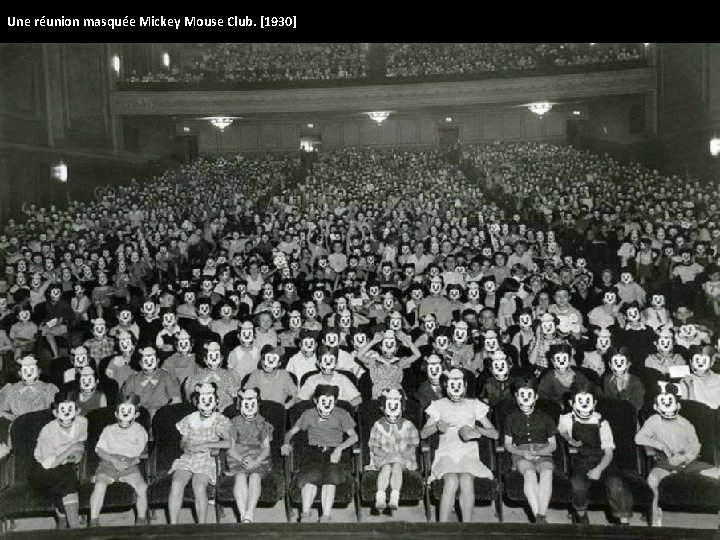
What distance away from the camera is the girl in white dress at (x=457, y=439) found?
526 centimetres

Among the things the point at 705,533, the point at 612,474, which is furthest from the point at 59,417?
the point at 705,533

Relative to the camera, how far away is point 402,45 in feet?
89.5

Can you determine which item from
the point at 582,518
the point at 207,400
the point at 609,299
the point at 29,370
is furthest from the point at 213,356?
the point at 609,299

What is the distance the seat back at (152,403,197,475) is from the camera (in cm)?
573

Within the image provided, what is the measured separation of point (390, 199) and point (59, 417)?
38.3 feet

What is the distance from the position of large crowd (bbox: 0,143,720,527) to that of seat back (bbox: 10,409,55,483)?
0.08 meters

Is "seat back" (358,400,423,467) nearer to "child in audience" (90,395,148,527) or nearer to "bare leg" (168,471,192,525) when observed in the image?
"bare leg" (168,471,192,525)

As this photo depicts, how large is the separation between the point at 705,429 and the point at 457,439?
2.02 meters

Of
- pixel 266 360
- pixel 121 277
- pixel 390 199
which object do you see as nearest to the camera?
pixel 266 360

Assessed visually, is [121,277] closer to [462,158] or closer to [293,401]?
[293,401]

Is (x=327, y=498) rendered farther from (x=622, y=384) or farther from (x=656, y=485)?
(x=622, y=384)

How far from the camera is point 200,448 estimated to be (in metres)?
5.46

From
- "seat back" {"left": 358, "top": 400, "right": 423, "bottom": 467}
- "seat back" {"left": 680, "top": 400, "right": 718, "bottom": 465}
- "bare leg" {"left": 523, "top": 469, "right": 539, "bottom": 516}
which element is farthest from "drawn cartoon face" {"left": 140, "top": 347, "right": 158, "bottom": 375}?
"seat back" {"left": 680, "top": 400, "right": 718, "bottom": 465}

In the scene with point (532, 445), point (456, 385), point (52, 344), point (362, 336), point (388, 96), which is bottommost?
point (532, 445)
